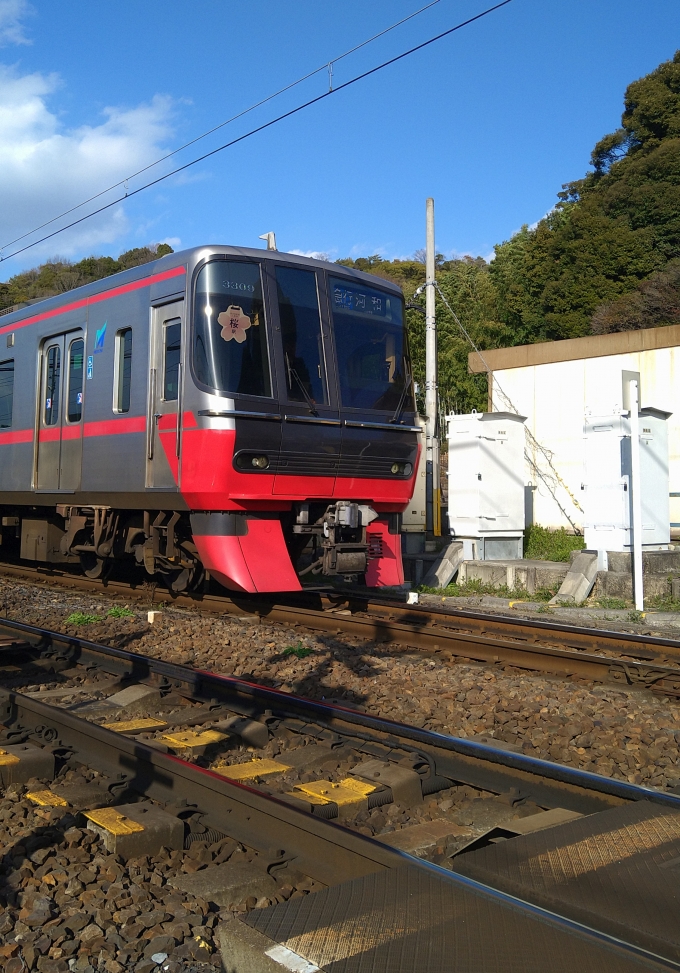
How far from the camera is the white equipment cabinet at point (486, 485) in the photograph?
1327cm

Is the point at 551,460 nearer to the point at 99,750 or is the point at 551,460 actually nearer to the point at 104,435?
the point at 104,435

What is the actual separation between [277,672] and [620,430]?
274 inches

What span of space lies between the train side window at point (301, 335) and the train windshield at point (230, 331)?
0.25 meters

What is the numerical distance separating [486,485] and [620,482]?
2284mm

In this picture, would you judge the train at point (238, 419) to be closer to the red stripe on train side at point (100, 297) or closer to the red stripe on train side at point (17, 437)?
Answer: the red stripe on train side at point (100, 297)

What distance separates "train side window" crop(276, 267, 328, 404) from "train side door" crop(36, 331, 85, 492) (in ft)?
9.47

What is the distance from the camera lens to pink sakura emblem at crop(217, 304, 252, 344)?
8.16 metres

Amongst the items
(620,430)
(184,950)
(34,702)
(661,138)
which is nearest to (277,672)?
(34,702)

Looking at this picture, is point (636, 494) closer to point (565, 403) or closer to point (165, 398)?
point (565, 403)

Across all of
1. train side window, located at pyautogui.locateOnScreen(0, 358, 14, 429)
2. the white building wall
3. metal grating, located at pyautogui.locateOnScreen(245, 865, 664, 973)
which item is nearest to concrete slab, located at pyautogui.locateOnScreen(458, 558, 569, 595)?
the white building wall

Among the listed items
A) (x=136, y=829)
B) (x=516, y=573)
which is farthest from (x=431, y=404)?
(x=136, y=829)

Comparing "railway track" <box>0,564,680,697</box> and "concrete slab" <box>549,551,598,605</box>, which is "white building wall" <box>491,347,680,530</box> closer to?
"concrete slab" <box>549,551,598,605</box>

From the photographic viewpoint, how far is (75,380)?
1029 cm

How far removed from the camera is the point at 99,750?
4543 millimetres
